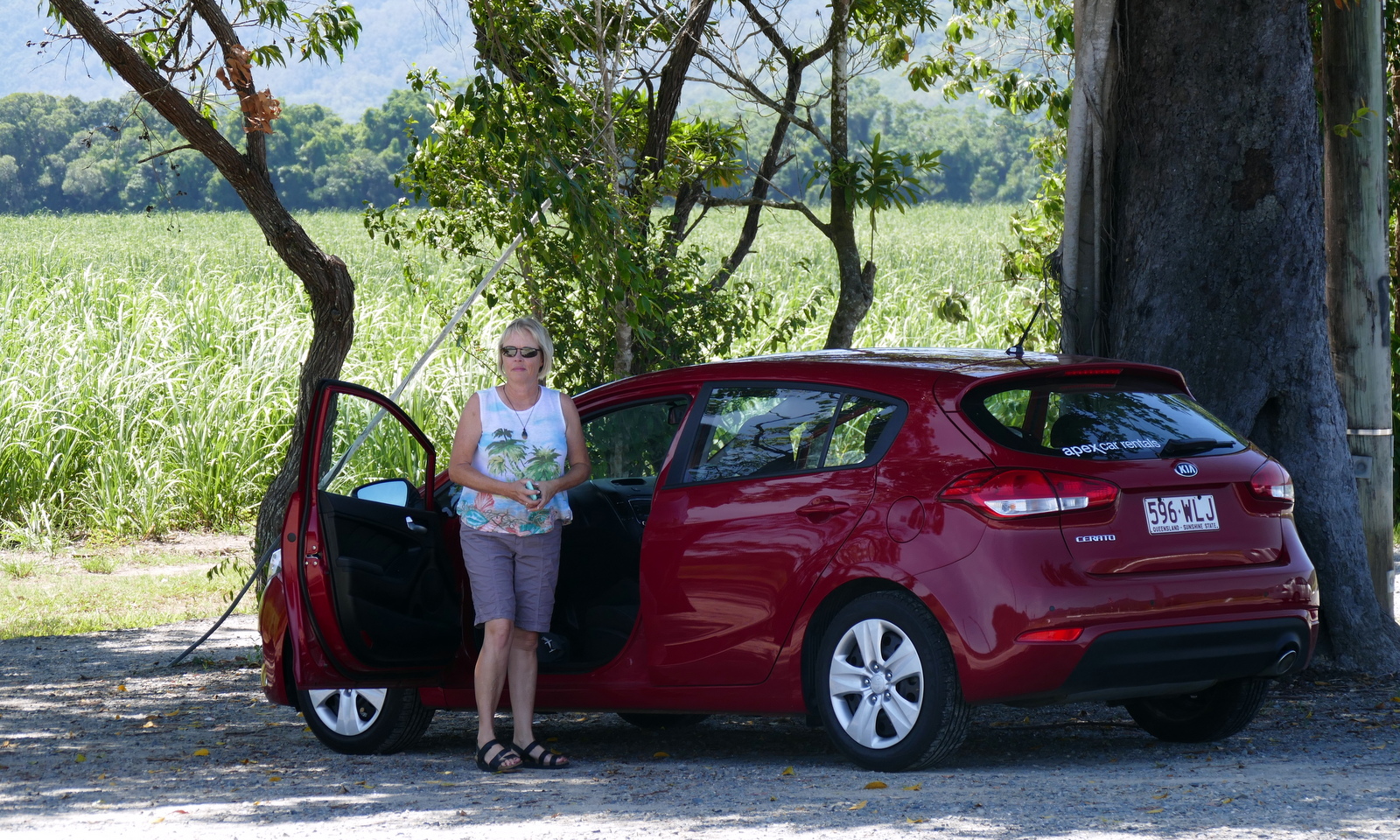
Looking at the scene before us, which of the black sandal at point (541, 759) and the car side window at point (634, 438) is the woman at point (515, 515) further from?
the car side window at point (634, 438)

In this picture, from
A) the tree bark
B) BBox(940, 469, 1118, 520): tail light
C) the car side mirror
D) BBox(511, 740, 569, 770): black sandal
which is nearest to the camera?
BBox(940, 469, 1118, 520): tail light

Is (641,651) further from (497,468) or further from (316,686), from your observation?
(316,686)

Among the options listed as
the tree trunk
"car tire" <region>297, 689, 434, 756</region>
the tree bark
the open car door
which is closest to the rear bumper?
the open car door

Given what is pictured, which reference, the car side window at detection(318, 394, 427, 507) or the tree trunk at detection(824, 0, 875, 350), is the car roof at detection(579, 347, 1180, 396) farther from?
the car side window at detection(318, 394, 427, 507)

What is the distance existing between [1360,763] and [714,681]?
7.46 feet

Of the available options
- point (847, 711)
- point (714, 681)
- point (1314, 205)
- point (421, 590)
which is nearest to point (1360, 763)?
point (847, 711)

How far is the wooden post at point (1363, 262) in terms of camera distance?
8.14 m

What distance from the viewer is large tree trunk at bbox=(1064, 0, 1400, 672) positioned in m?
7.39

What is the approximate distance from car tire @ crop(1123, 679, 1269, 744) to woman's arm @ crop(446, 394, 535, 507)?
7.94ft

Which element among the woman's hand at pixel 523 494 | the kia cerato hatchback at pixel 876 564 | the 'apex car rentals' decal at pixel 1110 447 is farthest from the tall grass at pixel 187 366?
the 'apex car rentals' decal at pixel 1110 447

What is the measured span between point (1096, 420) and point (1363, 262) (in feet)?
12.1

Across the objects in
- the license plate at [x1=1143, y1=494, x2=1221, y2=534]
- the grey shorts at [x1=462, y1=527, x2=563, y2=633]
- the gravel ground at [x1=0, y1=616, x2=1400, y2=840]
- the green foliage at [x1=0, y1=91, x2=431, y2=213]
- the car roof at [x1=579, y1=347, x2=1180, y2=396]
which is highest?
the green foliage at [x1=0, y1=91, x2=431, y2=213]

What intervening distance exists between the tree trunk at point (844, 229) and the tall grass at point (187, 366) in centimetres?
85

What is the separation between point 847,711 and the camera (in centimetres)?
536
